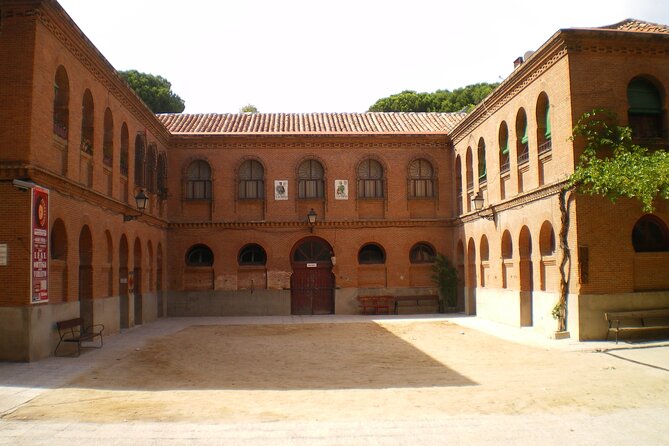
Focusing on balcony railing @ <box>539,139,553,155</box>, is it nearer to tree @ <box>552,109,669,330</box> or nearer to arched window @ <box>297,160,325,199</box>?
tree @ <box>552,109,669,330</box>

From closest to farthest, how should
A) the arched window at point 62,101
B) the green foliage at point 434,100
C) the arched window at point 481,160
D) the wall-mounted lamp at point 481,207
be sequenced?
the arched window at point 62,101
the wall-mounted lamp at point 481,207
the arched window at point 481,160
the green foliage at point 434,100

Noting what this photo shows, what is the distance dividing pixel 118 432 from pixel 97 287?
1049cm

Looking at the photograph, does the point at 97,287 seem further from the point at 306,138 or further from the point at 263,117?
the point at 263,117

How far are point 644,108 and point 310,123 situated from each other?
16.0m

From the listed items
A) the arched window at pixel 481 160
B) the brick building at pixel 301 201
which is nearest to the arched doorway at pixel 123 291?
the brick building at pixel 301 201

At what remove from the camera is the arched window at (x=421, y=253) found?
27.6 metres

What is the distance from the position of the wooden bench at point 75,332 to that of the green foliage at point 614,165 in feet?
42.6

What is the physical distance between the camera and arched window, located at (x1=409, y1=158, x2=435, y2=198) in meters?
27.8

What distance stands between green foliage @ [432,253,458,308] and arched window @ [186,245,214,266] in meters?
10.0

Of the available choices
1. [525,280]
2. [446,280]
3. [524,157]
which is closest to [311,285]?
[446,280]

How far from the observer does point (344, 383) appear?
1170 centimetres

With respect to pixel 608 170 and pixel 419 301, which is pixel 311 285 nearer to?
pixel 419 301

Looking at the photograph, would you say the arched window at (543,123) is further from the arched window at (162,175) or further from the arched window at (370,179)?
the arched window at (162,175)

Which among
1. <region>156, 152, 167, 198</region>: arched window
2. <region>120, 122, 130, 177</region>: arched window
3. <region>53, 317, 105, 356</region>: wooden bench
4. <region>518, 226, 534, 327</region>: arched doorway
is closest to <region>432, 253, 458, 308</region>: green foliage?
<region>518, 226, 534, 327</region>: arched doorway
